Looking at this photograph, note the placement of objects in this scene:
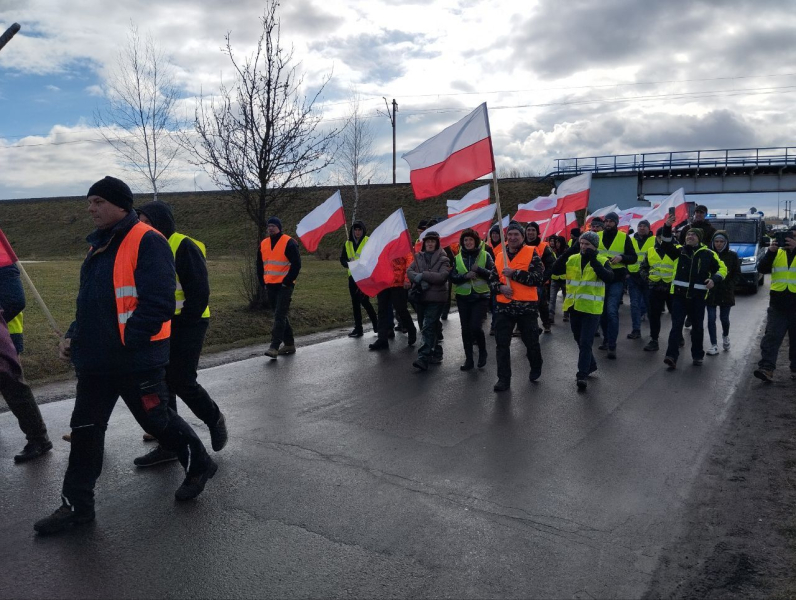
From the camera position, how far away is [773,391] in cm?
790

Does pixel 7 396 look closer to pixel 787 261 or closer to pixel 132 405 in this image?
pixel 132 405

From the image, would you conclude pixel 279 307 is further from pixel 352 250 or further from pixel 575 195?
pixel 575 195

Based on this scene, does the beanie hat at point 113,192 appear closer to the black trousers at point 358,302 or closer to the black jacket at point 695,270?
the black trousers at point 358,302

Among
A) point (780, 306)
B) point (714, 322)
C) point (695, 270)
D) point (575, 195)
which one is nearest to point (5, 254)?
point (695, 270)

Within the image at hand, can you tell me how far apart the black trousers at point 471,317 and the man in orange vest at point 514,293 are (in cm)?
90

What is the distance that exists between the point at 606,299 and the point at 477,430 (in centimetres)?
476

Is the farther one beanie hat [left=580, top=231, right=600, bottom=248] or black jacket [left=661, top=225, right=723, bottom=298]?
black jacket [left=661, top=225, right=723, bottom=298]

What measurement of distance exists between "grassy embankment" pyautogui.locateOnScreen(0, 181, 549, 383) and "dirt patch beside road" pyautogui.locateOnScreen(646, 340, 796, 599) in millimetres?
7449

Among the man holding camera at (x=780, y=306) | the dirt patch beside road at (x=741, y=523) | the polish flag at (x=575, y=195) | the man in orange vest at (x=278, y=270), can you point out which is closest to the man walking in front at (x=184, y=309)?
the dirt patch beside road at (x=741, y=523)

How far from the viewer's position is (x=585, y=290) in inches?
321

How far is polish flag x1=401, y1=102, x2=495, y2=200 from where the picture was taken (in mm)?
8297

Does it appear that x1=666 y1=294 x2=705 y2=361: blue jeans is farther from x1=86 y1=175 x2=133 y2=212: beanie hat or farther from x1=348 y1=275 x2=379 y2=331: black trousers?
x1=86 y1=175 x2=133 y2=212: beanie hat

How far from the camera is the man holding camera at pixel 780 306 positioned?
8289 millimetres

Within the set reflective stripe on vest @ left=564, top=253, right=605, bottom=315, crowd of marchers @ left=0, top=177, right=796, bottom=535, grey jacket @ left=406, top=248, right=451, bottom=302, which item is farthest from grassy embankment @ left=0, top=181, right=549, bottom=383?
reflective stripe on vest @ left=564, top=253, right=605, bottom=315
